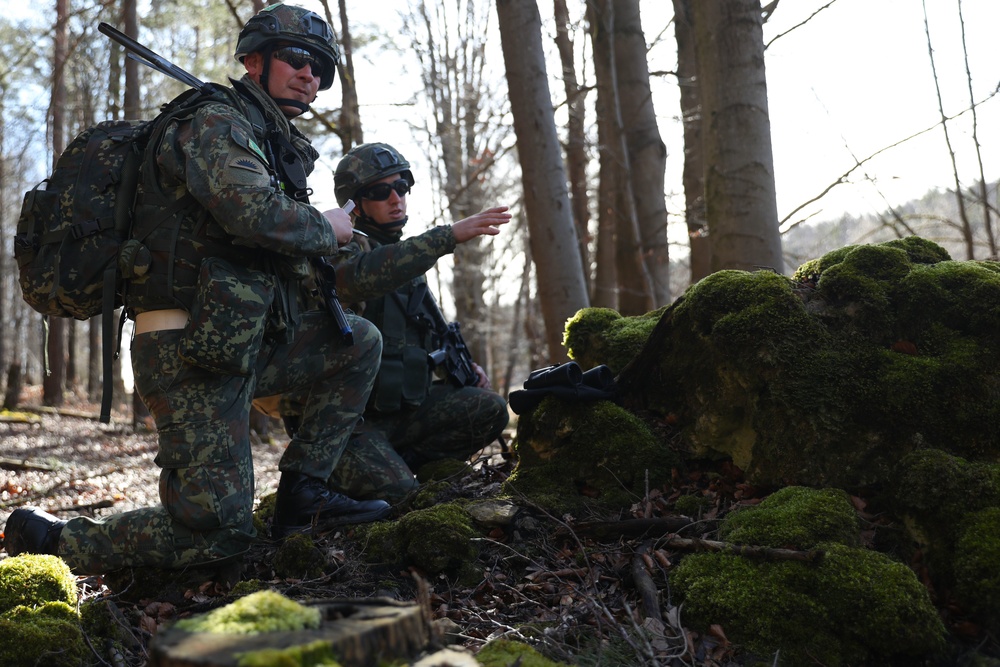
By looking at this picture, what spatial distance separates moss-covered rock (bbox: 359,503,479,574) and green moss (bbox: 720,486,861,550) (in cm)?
111

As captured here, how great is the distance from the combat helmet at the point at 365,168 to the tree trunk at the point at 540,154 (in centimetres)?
149

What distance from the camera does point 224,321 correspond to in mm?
3406

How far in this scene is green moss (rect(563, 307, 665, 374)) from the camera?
14.4 ft

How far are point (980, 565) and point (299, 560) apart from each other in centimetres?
271

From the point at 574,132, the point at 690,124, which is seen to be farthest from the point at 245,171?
the point at 574,132

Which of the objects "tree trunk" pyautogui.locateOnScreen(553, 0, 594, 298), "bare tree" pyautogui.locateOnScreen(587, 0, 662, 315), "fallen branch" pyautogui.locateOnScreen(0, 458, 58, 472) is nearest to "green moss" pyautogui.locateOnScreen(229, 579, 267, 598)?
"fallen branch" pyautogui.locateOnScreen(0, 458, 58, 472)

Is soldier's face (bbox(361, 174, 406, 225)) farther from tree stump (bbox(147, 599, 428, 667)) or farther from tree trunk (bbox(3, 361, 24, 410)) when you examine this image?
tree trunk (bbox(3, 361, 24, 410))

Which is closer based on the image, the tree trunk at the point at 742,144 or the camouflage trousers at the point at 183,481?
the camouflage trousers at the point at 183,481

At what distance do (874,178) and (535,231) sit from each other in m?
3.70

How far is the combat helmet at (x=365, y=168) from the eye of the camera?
5.16 meters

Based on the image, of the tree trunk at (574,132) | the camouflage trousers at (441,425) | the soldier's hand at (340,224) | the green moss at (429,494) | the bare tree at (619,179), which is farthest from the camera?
the tree trunk at (574,132)

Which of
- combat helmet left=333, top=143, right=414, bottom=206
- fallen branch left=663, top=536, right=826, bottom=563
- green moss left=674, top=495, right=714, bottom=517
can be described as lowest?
fallen branch left=663, top=536, right=826, bottom=563

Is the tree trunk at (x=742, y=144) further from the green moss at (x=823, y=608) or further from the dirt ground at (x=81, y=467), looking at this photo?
the dirt ground at (x=81, y=467)

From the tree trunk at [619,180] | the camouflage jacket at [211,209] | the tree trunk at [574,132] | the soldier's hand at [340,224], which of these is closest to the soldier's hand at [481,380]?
the soldier's hand at [340,224]
